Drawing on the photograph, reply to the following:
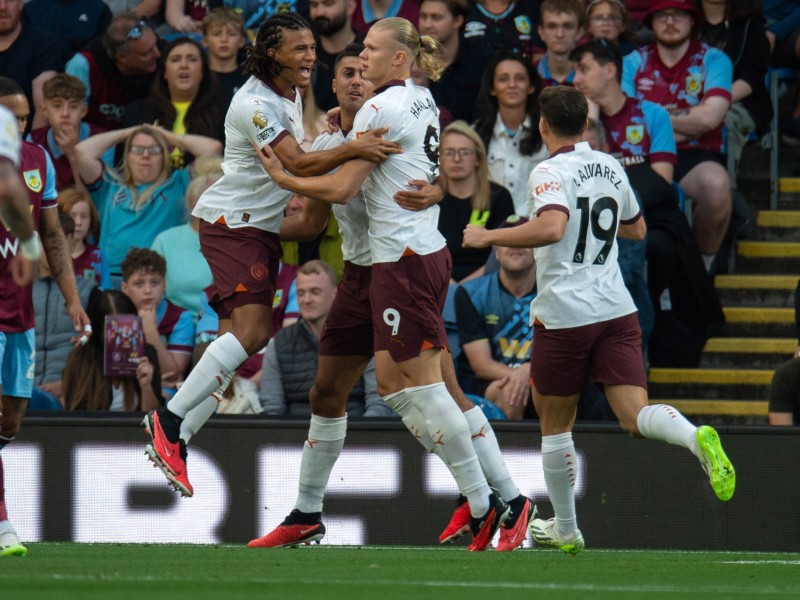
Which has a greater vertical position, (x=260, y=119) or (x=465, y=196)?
(x=260, y=119)

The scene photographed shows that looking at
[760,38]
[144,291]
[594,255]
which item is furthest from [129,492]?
[760,38]

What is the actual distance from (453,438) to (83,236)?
479 centimetres

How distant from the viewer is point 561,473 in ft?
24.9

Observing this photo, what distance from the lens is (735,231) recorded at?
12.5 metres

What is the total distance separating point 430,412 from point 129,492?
9.62 feet

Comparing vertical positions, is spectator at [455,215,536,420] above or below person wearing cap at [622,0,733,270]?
below

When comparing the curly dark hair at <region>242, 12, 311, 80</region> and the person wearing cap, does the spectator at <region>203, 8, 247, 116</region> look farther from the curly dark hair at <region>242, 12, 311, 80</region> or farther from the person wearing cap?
the curly dark hair at <region>242, 12, 311, 80</region>

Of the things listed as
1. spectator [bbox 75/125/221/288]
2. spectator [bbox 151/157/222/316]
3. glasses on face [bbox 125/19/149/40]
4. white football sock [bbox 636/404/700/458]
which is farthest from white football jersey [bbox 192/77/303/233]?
glasses on face [bbox 125/19/149/40]

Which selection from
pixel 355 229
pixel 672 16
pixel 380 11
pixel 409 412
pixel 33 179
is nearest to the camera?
pixel 409 412

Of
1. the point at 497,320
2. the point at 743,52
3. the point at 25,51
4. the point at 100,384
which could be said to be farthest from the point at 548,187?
the point at 25,51

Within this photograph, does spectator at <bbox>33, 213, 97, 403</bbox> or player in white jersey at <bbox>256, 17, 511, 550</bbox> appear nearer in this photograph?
player in white jersey at <bbox>256, 17, 511, 550</bbox>

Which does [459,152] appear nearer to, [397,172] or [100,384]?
[100,384]

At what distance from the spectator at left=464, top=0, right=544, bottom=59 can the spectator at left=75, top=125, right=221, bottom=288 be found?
2.43m

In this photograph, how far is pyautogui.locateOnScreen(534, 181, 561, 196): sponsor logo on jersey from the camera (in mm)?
7262
